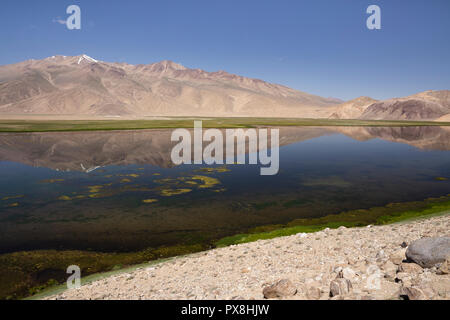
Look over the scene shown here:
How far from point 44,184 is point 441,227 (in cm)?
2311

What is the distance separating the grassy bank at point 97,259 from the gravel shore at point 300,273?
3.31ft

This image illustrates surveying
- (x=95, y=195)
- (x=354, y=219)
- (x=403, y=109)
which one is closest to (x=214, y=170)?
→ (x=95, y=195)

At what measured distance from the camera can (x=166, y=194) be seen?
18.8 m

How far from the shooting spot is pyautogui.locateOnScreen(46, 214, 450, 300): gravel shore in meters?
6.08

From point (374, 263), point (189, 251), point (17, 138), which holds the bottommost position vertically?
point (189, 251)

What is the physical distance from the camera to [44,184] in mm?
21469

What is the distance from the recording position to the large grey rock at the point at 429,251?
6.42m

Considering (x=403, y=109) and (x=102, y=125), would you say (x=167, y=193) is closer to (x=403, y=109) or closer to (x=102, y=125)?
(x=102, y=125)

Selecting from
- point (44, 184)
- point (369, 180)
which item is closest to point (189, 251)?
point (44, 184)

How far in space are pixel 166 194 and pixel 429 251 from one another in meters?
14.6

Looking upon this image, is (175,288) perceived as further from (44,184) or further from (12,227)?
(44,184)

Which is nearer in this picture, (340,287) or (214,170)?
(340,287)

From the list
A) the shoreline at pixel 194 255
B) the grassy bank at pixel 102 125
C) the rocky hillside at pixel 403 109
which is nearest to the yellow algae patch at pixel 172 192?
the shoreline at pixel 194 255

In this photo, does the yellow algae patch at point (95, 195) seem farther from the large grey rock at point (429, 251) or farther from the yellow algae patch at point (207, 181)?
the large grey rock at point (429, 251)
